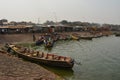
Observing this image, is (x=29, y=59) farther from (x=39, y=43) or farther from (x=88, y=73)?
(x=39, y=43)

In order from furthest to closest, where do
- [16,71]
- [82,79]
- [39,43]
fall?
1. [39,43]
2. [82,79]
3. [16,71]

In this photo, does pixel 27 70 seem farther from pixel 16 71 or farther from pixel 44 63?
pixel 44 63

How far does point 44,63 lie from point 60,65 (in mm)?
2450

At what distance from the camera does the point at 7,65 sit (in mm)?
21219

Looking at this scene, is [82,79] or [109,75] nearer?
[82,79]

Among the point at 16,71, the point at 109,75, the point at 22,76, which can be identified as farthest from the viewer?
the point at 109,75


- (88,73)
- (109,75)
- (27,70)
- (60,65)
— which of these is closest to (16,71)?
(27,70)

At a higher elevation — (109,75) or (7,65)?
(7,65)

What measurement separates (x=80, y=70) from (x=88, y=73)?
62.4 inches

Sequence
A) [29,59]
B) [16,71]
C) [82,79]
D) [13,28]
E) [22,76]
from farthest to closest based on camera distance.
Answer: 1. [13,28]
2. [29,59]
3. [82,79]
4. [16,71]
5. [22,76]

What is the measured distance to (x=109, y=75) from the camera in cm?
2303

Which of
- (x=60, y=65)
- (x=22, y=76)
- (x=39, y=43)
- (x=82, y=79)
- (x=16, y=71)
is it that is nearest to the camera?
(x=22, y=76)

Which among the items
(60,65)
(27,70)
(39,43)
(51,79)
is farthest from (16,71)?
(39,43)

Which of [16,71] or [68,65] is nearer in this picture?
[16,71]
